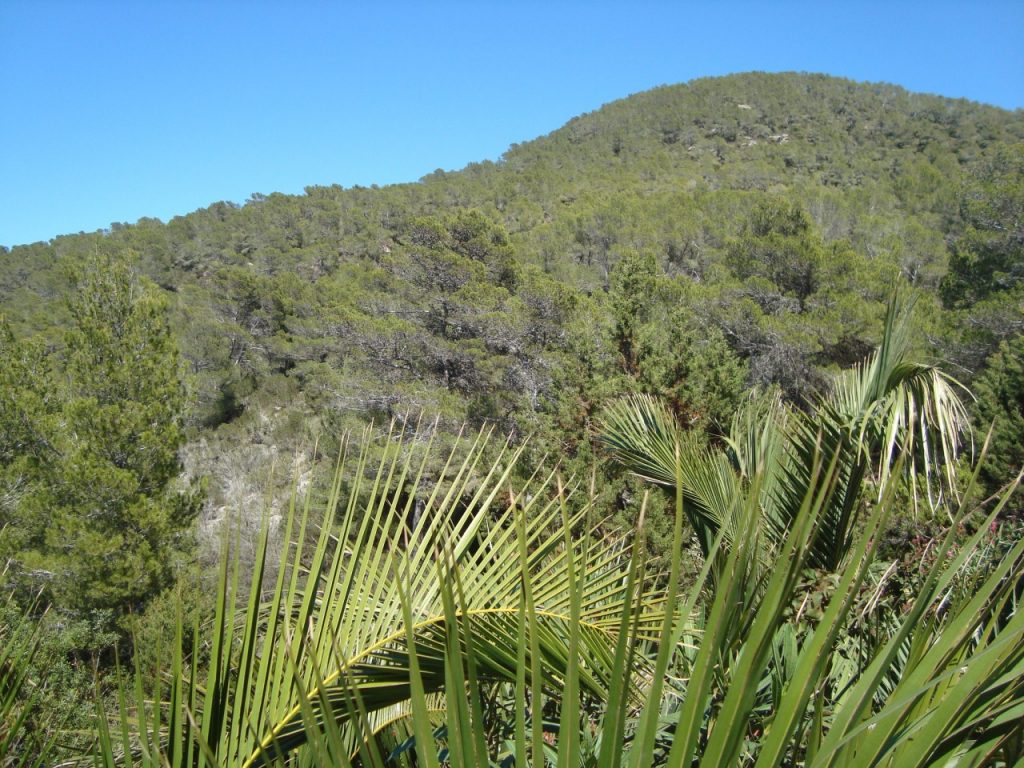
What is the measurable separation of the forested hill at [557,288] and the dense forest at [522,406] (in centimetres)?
10

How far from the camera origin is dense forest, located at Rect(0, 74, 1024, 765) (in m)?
1.51

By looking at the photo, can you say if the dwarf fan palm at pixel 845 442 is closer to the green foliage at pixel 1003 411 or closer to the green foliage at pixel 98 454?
the green foliage at pixel 1003 411

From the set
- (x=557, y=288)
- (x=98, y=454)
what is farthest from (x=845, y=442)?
(x=557, y=288)

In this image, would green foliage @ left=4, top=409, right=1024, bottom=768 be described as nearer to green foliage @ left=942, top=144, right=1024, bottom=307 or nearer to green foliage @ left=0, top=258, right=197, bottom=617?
green foliage @ left=0, top=258, right=197, bottom=617

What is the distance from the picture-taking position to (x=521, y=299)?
1451cm

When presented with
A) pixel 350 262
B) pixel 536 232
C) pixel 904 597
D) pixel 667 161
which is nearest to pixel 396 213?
pixel 350 262

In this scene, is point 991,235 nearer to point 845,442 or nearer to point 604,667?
point 845,442

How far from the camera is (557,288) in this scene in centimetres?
1430

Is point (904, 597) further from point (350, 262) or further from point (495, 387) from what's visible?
point (350, 262)

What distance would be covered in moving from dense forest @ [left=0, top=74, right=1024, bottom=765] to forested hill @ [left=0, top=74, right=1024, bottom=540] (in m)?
0.10

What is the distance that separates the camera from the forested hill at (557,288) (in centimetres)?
1203

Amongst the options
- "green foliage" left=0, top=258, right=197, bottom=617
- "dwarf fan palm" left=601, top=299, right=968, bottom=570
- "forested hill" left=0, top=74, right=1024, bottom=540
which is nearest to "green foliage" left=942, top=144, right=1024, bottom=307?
"forested hill" left=0, top=74, right=1024, bottom=540

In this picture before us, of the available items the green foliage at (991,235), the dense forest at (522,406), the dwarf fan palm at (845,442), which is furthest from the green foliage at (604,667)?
the green foliage at (991,235)

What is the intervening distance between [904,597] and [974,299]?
1525 centimetres
